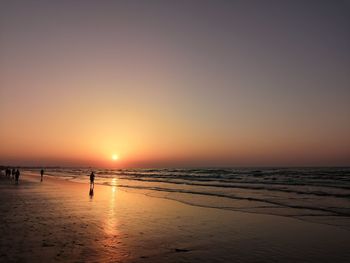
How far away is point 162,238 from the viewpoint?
486 inches

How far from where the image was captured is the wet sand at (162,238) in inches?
390

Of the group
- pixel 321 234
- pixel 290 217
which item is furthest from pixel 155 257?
pixel 290 217

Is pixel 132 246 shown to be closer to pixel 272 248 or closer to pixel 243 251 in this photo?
pixel 243 251

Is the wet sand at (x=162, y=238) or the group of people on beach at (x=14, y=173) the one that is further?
the group of people on beach at (x=14, y=173)

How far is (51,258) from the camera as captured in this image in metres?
9.21

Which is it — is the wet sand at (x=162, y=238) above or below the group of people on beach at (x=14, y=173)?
below

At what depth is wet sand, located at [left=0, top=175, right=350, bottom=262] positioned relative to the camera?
9.90m

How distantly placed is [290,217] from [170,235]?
27.7 feet

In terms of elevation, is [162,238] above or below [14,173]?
below

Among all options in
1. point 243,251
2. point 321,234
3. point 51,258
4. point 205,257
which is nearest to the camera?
point 51,258

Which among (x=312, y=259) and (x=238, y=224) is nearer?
(x=312, y=259)

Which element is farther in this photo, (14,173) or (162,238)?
(14,173)

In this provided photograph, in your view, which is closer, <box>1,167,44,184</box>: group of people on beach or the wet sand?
the wet sand

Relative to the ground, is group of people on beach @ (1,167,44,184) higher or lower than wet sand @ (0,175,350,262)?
higher
